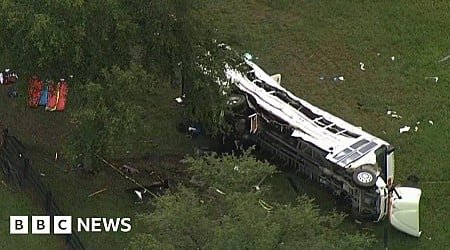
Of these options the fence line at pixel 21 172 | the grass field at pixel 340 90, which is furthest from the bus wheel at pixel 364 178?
the fence line at pixel 21 172

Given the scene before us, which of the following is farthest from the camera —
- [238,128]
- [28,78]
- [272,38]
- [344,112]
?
[272,38]

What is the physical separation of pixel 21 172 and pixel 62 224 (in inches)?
71.8

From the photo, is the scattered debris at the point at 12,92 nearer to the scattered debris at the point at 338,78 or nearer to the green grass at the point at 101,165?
the green grass at the point at 101,165

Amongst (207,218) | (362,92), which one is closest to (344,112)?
(362,92)

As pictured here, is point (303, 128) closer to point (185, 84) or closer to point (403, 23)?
point (185, 84)

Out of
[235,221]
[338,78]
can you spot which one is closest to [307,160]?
[338,78]

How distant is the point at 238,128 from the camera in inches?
841

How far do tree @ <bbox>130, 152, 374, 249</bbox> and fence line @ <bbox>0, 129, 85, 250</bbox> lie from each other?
414 cm

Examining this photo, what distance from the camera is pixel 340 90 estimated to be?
24.0m

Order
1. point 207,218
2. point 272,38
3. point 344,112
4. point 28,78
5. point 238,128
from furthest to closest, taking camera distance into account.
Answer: point 272,38 < point 344,112 < point 238,128 < point 28,78 < point 207,218

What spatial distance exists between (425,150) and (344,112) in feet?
7.45

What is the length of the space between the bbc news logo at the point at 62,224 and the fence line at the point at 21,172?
8.4 inches

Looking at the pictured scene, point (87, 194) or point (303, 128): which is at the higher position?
point (303, 128)

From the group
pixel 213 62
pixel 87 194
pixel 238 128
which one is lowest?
pixel 87 194
